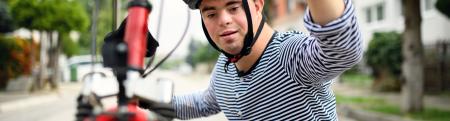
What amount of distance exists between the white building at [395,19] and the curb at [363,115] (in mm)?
1985

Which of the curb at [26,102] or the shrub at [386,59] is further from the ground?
the shrub at [386,59]

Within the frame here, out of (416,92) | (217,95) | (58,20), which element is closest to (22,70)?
(58,20)

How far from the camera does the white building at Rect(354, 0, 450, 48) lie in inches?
694

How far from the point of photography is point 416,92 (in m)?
10.3

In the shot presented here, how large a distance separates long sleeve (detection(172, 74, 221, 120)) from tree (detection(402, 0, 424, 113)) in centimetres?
875

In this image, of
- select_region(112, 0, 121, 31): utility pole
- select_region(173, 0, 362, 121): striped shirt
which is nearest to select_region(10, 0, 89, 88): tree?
select_region(173, 0, 362, 121): striped shirt

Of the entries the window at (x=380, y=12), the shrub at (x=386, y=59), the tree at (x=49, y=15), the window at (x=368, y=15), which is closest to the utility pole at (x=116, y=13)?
the shrub at (x=386, y=59)

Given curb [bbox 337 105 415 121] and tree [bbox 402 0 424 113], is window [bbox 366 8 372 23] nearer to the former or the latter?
curb [bbox 337 105 415 121]

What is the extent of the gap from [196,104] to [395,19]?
70.8ft

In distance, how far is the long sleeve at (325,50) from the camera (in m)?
0.99

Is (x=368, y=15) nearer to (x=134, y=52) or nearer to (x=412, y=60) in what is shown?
(x=412, y=60)

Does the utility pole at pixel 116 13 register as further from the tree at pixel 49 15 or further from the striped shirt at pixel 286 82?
the tree at pixel 49 15

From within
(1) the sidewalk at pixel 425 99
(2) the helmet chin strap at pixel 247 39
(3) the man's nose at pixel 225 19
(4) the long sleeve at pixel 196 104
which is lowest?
(1) the sidewalk at pixel 425 99

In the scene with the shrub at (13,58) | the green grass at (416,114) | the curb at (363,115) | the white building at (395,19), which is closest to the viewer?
the green grass at (416,114)
